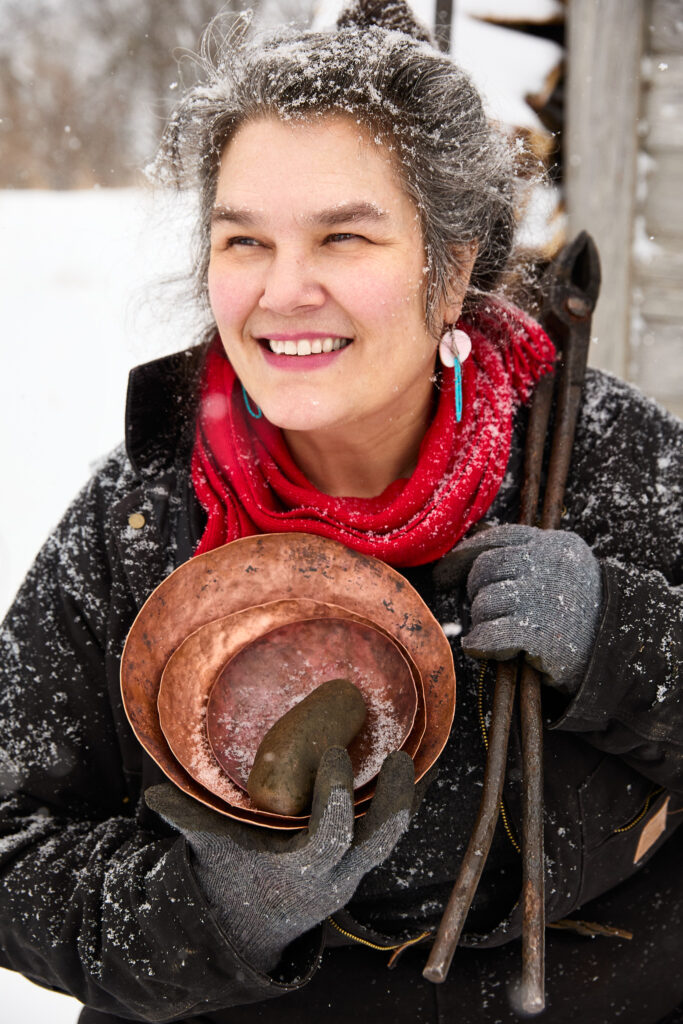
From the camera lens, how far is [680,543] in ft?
5.00

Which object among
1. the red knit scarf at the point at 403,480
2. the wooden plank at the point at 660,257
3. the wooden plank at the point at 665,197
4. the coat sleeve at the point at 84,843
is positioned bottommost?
the coat sleeve at the point at 84,843

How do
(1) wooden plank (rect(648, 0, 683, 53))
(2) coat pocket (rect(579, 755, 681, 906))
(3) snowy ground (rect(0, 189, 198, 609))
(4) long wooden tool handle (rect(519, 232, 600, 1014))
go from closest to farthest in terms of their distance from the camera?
(4) long wooden tool handle (rect(519, 232, 600, 1014)) < (2) coat pocket (rect(579, 755, 681, 906)) < (1) wooden plank (rect(648, 0, 683, 53)) < (3) snowy ground (rect(0, 189, 198, 609))

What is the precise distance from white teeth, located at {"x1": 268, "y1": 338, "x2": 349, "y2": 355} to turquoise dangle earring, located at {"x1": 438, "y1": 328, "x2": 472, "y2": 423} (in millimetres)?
241

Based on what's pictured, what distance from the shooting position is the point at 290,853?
1074mm

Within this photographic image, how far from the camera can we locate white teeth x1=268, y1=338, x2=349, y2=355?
1316 mm

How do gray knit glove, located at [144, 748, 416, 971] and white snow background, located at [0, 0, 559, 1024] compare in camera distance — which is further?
white snow background, located at [0, 0, 559, 1024]

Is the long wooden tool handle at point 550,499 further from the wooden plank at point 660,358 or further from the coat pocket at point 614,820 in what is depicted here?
the wooden plank at point 660,358

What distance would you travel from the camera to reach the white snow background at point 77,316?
177 cm

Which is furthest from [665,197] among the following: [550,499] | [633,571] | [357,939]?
[357,939]

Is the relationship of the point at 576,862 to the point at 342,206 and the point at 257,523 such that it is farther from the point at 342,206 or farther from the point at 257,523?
the point at 342,206

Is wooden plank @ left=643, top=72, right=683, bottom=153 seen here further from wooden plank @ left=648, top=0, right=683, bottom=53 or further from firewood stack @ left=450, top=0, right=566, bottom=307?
firewood stack @ left=450, top=0, right=566, bottom=307

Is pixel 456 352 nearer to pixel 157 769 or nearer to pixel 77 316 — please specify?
pixel 157 769

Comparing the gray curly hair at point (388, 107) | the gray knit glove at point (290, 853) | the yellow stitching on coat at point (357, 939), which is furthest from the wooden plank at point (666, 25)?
the yellow stitching on coat at point (357, 939)

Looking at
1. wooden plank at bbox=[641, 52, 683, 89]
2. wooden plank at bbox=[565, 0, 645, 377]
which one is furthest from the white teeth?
wooden plank at bbox=[641, 52, 683, 89]
